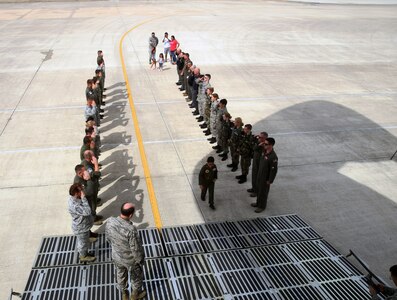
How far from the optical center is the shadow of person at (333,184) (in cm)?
739

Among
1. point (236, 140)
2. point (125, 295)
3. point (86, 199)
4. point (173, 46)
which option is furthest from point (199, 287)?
point (173, 46)

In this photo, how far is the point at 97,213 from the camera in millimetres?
7688

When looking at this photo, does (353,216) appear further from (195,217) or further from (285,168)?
(195,217)

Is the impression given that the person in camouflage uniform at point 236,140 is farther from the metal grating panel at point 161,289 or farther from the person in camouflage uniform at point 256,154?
the metal grating panel at point 161,289

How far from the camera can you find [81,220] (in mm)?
5844

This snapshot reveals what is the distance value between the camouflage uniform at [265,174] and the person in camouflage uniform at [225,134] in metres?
2.12

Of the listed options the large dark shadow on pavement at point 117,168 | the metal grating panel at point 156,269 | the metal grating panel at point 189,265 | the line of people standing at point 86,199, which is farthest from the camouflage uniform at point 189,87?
the metal grating panel at point 156,269

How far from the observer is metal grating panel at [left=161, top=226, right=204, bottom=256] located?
637cm

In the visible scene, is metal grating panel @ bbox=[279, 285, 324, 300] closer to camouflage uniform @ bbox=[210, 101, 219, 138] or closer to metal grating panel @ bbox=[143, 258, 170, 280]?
metal grating panel @ bbox=[143, 258, 170, 280]

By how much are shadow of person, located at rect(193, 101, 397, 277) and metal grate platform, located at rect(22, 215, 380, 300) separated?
872mm

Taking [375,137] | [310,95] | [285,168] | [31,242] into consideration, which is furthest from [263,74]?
[31,242]

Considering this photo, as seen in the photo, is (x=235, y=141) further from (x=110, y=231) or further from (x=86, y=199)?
(x=110, y=231)

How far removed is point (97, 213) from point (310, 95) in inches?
431

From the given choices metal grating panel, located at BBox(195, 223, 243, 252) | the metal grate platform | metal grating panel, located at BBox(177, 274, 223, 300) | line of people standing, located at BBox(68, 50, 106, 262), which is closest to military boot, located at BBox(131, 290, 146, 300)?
the metal grate platform
